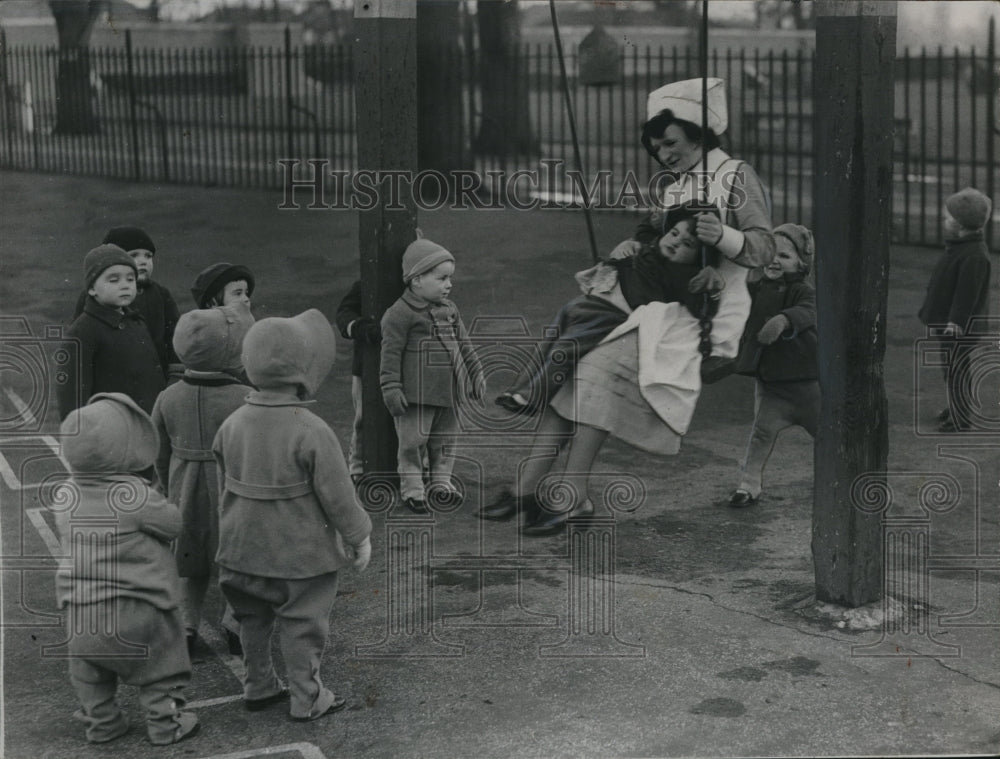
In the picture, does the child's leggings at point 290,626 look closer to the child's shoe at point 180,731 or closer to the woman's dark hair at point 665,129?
the child's shoe at point 180,731

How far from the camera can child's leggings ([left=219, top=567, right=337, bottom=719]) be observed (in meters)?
4.43

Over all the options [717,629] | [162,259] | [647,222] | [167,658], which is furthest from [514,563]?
[162,259]

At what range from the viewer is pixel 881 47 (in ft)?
16.3

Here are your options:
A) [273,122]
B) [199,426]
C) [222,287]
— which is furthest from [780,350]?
[273,122]

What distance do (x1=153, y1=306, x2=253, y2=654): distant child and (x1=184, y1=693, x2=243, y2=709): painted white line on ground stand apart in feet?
1.03

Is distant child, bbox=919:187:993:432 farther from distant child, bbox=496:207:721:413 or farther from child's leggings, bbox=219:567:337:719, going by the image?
child's leggings, bbox=219:567:337:719

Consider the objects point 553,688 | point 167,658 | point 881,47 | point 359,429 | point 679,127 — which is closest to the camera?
point 167,658

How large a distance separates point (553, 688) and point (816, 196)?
186 cm

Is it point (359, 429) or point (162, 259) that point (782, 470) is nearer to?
point (359, 429)

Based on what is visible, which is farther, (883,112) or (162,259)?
(162,259)

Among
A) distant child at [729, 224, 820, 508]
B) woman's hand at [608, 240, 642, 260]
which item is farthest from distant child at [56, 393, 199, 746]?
distant child at [729, 224, 820, 508]

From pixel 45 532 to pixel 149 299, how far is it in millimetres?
1013

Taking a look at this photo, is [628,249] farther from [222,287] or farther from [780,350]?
Answer: [222,287]

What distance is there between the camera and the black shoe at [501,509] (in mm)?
6047
